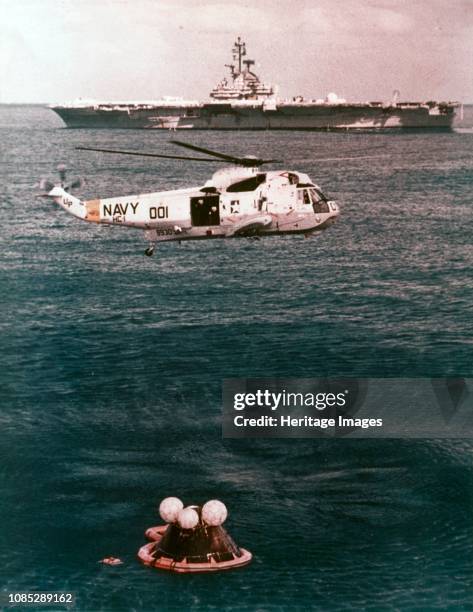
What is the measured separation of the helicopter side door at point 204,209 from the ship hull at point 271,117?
242ft

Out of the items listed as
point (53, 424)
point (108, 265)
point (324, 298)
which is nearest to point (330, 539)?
point (53, 424)

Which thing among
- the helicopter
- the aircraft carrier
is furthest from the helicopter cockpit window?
the aircraft carrier

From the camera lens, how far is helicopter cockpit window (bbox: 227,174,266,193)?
31922mm

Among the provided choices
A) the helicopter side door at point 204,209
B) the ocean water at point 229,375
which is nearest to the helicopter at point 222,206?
the helicopter side door at point 204,209

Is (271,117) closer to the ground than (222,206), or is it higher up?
higher up

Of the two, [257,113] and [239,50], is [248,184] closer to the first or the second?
[239,50]

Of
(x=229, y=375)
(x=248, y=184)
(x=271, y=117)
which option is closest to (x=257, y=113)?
(x=271, y=117)

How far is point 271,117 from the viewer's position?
365ft

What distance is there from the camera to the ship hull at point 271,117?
10606 cm

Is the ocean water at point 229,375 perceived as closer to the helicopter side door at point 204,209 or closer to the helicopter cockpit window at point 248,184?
the helicopter side door at point 204,209

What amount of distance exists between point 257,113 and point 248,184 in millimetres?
81464

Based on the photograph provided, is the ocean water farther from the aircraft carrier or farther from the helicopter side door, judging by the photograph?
the aircraft carrier

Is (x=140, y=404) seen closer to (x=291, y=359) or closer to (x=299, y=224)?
(x=291, y=359)

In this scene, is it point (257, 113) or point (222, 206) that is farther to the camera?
point (257, 113)
